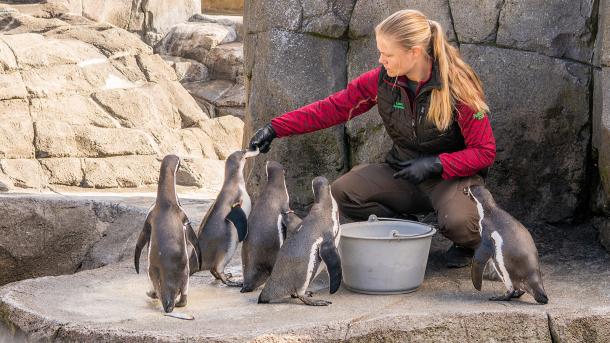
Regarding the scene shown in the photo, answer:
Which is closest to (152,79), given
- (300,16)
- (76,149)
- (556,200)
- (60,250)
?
(76,149)

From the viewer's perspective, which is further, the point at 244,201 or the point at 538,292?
the point at 244,201

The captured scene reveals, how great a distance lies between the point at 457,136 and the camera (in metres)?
4.75

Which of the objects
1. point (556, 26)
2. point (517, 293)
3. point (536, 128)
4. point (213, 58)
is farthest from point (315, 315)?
point (213, 58)

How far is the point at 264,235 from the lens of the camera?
4516 mm

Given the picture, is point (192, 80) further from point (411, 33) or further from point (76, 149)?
point (411, 33)

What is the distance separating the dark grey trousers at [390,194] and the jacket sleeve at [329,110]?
0.35 m

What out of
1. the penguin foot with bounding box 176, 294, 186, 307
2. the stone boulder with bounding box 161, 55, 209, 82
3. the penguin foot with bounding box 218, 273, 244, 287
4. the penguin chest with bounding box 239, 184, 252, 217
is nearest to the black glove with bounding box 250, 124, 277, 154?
the penguin chest with bounding box 239, 184, 252, 217

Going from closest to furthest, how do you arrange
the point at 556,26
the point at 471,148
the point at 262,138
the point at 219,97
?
the point at 471,148
the point at 262,138
the point at 556,26
the point at 219,97

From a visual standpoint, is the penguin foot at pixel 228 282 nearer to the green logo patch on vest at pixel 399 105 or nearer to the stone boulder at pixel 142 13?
the green logo patch on vest at pixel 399 105

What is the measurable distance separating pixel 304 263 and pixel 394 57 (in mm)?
1112

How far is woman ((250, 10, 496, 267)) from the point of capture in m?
4.57

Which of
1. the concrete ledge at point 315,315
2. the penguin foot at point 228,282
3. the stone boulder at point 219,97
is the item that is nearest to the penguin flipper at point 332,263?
the concrete ledge at point 315,315

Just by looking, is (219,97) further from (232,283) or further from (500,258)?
(500,258)

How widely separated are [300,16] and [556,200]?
198cm
